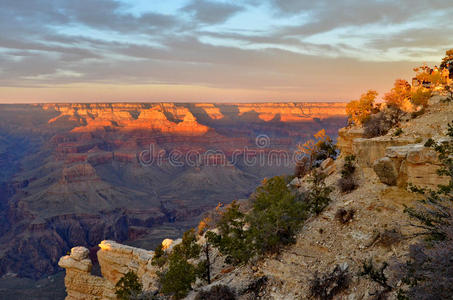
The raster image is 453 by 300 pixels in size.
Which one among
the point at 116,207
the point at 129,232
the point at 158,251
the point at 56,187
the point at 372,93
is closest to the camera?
the point at 372,93

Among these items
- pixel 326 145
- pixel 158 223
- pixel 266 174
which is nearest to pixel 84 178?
pixel 158 223

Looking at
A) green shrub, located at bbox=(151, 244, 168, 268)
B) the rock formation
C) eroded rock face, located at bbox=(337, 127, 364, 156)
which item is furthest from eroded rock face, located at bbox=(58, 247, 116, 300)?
eroded rock face, located at bbox=(337, 127, 364, 156)

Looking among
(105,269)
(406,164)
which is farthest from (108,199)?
(406,164)

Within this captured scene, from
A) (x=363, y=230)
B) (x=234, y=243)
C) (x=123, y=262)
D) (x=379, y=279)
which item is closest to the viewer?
(x=379, y=279)

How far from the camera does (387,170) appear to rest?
62.6ft

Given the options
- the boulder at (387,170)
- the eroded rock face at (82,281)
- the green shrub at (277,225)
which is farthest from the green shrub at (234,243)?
the eroded rock face at (82,281)

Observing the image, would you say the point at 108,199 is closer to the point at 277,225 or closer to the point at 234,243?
the point at 234,243

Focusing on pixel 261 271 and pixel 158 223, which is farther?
pixel 158 223

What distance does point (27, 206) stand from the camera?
423 ft

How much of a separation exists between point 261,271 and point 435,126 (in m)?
Answer: 16.0

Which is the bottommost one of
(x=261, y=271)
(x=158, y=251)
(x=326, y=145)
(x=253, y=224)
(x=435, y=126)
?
(x=158, y=251)

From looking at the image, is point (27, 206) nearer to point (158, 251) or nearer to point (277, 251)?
point (158, 251)

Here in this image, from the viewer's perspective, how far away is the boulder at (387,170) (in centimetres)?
1878

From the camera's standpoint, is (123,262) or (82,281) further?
(82,281)
